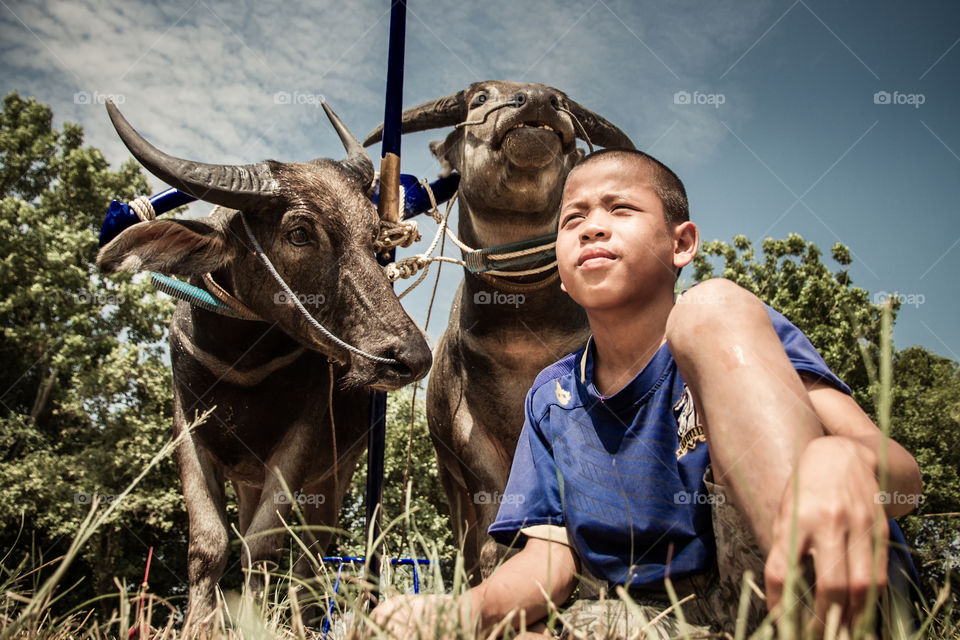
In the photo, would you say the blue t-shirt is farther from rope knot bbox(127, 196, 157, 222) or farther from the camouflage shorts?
rope knot bbox(127, 196, 157, 222)

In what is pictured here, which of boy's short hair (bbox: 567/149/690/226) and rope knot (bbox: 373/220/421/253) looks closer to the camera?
boy's short hair (bbox: 567/149/690/226)

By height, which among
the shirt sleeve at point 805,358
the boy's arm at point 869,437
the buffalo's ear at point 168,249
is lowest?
the boy's arm at point 869,437

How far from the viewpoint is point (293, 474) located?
3887 millimetres

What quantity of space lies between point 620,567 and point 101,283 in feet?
65.8

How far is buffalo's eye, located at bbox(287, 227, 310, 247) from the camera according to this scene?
12.0 feet

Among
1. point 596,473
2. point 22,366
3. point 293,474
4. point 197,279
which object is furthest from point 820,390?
point 22,366

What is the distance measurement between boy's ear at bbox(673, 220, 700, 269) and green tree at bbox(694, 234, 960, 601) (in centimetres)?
1296

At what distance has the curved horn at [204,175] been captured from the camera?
3.36m

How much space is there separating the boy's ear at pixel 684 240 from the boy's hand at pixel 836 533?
3.58 feet

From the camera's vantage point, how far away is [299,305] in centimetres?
353

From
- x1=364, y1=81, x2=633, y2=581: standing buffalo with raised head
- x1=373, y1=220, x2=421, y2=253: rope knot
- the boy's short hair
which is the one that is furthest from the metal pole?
the boy's short hair

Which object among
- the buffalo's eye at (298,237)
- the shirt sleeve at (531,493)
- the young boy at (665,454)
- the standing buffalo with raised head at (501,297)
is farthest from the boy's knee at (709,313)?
the buffalo's eye at (298,237)

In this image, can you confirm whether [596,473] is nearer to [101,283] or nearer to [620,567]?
[620,567]

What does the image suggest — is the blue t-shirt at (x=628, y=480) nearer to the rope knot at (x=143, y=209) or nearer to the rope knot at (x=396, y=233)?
the rope knot at (x=396, y=233)
